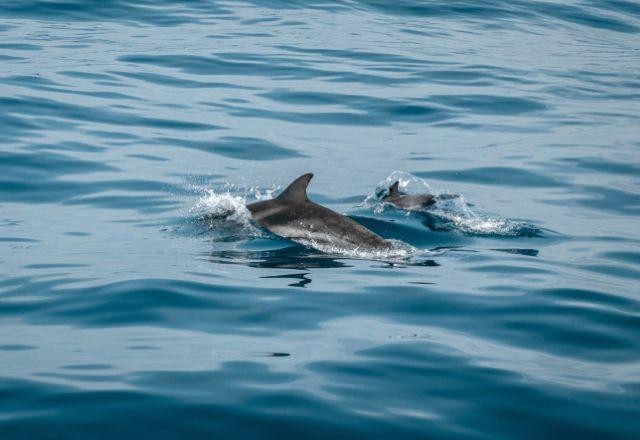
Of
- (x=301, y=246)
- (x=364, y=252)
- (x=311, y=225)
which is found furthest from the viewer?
(x=311, y=225)

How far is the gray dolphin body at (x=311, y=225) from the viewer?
12583 millimetres

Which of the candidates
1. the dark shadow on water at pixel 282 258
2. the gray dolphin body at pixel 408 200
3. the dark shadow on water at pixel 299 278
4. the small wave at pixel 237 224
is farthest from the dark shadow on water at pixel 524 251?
the dark shadow on water at pixel 299 278

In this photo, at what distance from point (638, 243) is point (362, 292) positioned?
451 centimetres

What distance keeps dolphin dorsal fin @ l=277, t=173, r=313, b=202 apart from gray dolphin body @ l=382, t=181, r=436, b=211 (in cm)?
194

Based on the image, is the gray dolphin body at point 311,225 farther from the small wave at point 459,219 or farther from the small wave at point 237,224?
the small wave at point 459,219

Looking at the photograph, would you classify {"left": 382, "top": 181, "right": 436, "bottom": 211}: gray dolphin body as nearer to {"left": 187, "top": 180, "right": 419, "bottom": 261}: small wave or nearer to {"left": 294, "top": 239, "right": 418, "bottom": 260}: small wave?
{"left": 187, "top": 180, "right": 419, "bottom": 261}: small wave

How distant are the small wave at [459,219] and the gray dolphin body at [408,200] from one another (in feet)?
0.31

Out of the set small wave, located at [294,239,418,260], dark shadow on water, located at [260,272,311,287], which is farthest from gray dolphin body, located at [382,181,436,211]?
dark shadow on water, located at [260,272,311,287]

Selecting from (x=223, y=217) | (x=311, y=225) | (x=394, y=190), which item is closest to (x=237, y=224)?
(x=223, y=217)

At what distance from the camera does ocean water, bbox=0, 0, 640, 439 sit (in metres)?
7.15

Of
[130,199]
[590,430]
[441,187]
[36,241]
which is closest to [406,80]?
[441,187]

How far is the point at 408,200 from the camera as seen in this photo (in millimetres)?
14984

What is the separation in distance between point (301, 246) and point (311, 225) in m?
0.34

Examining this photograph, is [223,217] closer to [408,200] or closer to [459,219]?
[408,200]
